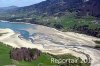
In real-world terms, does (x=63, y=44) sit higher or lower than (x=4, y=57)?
lower

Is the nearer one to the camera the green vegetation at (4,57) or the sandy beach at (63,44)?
the green vegetation at (4,57)

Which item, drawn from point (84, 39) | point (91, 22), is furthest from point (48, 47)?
point (91, 22)

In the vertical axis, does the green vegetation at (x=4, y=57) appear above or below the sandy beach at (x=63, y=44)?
above

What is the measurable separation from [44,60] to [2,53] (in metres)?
11.5

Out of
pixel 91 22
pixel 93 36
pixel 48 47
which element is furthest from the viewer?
pixel 91 22

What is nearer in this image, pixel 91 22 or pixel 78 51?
pixel 78 51

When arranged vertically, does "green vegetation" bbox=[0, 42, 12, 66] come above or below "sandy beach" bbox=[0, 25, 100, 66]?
above

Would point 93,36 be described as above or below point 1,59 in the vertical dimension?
below

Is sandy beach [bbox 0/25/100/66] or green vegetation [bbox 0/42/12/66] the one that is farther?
sandy beach [bbox 0/25/100/66]

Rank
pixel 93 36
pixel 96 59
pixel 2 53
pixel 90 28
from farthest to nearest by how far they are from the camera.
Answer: pixel 90 28
pixel 93 36
pixel 96 59
pixel 2 53

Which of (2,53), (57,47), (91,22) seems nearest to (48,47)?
(57,47)

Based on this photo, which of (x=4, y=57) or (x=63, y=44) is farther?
(x=63, y=44)

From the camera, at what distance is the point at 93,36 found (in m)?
148

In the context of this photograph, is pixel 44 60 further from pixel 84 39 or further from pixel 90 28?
pixel 90 28
